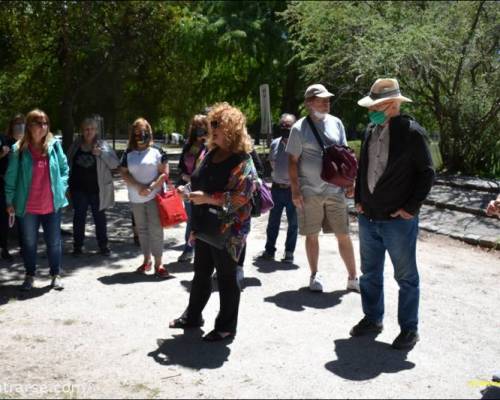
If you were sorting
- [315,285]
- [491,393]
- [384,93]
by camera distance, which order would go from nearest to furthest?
[491,393] → [384,93] → [315,285]

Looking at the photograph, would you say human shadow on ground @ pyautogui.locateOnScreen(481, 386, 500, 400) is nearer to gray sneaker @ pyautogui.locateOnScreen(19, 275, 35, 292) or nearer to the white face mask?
the white face mask

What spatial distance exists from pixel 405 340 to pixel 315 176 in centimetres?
189

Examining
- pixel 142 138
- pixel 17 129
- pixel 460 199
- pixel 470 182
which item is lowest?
pixel 460 199

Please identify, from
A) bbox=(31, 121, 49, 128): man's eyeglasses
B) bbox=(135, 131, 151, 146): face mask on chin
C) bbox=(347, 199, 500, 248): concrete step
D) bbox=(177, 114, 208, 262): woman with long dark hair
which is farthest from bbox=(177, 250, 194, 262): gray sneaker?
bbox=(347, 199, 500, 248): concrete step

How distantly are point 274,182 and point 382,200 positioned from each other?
3197mm

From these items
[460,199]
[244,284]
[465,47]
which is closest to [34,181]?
[244,284]

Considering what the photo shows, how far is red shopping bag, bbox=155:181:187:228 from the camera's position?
6.44m

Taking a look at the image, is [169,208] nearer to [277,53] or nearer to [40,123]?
[40,123]

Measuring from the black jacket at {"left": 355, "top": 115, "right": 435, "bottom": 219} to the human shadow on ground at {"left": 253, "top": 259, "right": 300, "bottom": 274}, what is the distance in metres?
2.68

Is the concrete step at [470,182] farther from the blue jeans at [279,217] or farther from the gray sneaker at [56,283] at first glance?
the gray sneaker at [56,283]

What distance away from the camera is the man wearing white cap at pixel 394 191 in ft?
14.1

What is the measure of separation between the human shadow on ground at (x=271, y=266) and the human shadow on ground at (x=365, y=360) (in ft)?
7.59

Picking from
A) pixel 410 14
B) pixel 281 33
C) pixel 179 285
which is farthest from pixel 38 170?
pixel 281 33

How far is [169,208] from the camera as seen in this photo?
21.3 feet
